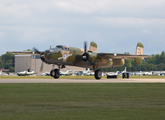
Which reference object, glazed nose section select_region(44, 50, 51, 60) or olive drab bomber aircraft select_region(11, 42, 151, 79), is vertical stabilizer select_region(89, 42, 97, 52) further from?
glazed nose section select_region(44, 50, 51, 60)

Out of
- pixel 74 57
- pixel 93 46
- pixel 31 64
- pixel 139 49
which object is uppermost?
Result: pixel 93 46

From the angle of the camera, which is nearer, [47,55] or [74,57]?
[47,55]

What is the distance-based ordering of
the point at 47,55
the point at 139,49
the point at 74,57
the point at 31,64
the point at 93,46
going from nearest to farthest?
the point at 47,55 → the point at 74,57 → the point at 93,46 → the point at 139,49 → the point at 31,64

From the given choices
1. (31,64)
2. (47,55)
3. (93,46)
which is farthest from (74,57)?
(31,64)

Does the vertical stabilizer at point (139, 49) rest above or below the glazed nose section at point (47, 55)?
above

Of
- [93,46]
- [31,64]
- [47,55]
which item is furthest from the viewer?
[31,64]

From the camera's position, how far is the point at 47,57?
1938 inches

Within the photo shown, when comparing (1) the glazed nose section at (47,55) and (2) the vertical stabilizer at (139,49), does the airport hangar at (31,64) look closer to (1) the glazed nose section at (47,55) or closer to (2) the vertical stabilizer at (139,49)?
(2) the vertical stabilizer at (139,49)

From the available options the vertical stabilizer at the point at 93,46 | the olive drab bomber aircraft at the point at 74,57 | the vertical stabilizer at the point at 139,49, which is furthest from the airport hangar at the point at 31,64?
the olive drab bomber aircraft at the point at 74,57

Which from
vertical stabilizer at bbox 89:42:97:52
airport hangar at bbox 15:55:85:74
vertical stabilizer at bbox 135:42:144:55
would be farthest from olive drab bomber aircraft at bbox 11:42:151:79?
airport hangar at bbox 15:55:85:74

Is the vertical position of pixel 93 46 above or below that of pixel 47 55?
above

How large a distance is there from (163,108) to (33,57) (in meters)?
149

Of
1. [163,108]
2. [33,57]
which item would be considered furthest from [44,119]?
[33,57]

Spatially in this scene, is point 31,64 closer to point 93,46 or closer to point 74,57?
point 93,46
